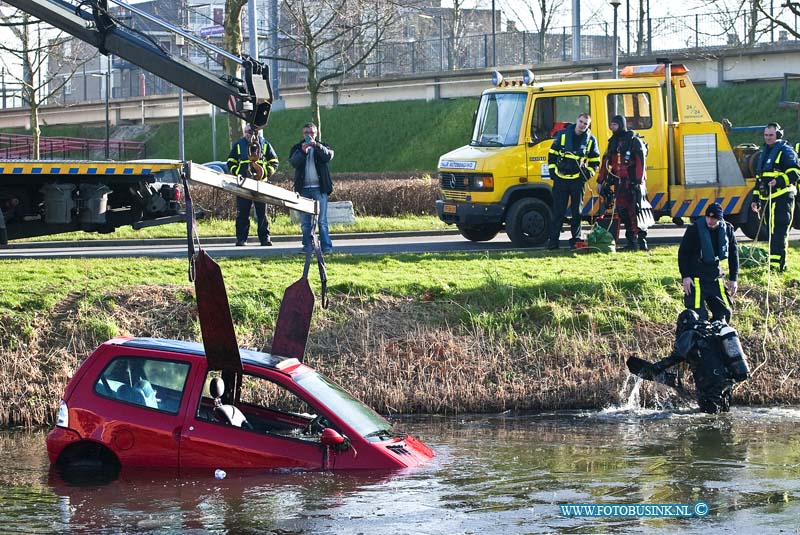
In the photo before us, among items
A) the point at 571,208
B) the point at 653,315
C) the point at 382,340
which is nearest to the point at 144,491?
the point at 382,340

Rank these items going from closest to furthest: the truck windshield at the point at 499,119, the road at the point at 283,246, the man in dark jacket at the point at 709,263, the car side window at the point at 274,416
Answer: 1. the car side window at the point at 274,416
2. the man in dark jacket at the point at 709,263
3. the road at the point at 283,246
4. the truck windshield at the point at 499,119

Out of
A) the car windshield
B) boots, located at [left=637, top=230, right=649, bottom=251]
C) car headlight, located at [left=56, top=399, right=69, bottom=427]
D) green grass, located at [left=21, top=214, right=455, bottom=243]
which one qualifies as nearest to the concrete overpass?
boots, located at [left=637, top=230, right=649, bottom=251]

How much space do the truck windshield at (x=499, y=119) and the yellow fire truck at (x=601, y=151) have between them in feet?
0.05

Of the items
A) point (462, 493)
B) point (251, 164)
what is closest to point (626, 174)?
point (251, 164)

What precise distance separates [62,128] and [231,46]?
4222 cm

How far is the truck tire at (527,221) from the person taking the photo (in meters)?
19.4

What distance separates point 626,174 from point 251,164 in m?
5.68

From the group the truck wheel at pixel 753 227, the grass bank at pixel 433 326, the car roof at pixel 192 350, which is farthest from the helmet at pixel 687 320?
the truck wheel at pixel 753 227

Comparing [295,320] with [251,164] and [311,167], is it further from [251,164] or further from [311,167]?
[251,164]

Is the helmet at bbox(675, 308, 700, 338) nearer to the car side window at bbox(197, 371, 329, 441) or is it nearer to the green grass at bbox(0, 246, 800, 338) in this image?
the green grass at bbox(0, 246, 800, 338)

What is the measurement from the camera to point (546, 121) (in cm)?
1925

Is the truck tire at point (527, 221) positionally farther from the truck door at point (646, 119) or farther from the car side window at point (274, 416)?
the car side window at point (274, 416)

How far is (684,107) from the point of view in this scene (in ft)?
64.2

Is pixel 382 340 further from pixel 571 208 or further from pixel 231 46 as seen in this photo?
pixel 231 46
